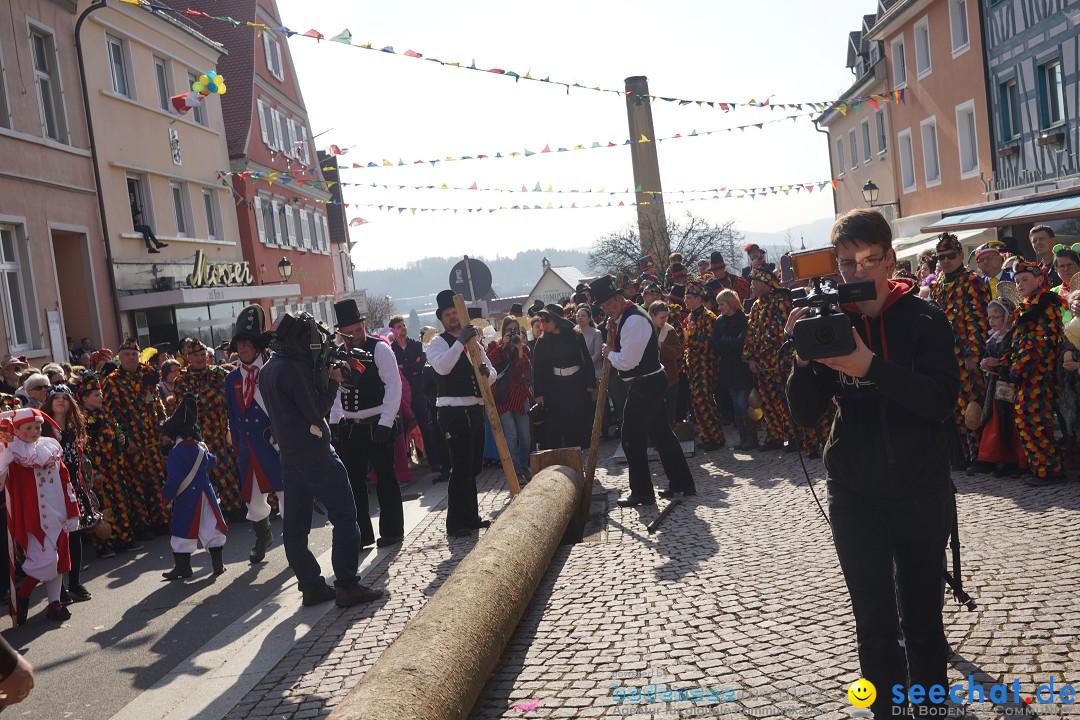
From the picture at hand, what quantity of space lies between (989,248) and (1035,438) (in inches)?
92.8

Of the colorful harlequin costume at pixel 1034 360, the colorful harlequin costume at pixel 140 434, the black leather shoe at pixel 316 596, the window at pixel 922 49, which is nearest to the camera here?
the black leather shoe at pixel 316 596

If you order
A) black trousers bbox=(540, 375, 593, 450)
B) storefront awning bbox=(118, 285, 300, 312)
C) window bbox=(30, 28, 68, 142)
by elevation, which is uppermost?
window bbox=(30, 28, 68, 142)

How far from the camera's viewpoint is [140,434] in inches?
429

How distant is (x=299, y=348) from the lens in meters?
7.15

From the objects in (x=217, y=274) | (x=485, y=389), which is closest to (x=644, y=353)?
(x=485, y=389)

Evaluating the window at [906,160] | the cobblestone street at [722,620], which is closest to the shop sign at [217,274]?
the cobblestone street at [722,620]

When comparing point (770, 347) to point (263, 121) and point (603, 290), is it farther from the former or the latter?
point (263, 121)

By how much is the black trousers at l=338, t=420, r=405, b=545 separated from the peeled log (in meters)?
1.94

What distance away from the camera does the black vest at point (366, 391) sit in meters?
8.55

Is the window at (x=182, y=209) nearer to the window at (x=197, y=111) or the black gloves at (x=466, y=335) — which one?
the window at (x=197, y=111)

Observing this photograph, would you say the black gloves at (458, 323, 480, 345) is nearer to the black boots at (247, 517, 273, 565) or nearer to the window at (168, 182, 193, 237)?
the black boots at (247, 517, 273, 565)

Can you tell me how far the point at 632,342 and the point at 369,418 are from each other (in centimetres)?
A: 237

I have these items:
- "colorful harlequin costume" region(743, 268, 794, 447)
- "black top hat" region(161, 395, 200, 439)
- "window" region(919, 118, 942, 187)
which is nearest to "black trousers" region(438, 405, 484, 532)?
"black top hat" region(161, 395, 200, 439)

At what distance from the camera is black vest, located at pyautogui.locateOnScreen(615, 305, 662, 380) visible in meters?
9.35
